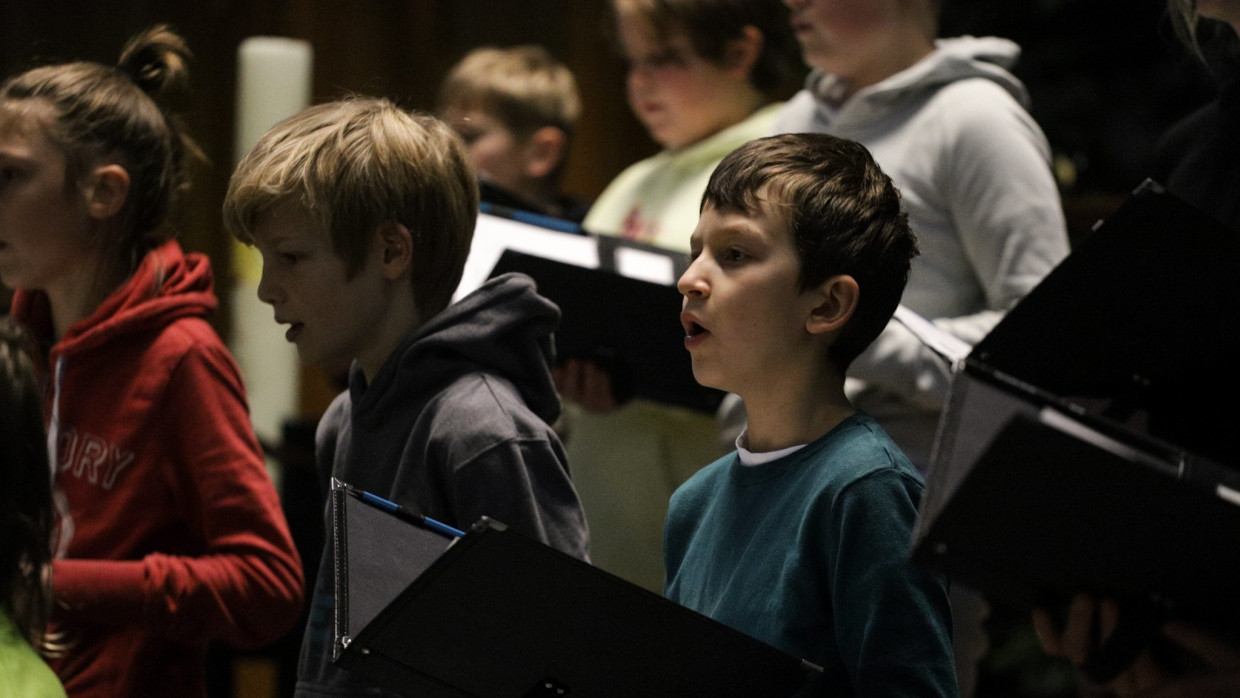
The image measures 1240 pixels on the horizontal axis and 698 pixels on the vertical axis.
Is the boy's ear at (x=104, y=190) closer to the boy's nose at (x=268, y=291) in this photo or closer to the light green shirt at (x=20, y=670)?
the boy's nose at (x=268, y=291)

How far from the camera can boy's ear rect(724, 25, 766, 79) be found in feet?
8.45

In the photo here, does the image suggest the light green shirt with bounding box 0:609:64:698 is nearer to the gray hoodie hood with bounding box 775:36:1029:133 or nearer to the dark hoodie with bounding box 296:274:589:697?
the dark hoodie with bounding box 296:274:589:697

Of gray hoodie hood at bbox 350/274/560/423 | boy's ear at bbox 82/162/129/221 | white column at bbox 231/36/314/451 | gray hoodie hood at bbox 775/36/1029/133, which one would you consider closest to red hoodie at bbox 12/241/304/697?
boy's ear at bbox 82/162/129/221

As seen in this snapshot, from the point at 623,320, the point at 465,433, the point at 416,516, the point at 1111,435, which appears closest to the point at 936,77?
the point at 623,320

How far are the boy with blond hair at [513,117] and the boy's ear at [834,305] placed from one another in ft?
5.62

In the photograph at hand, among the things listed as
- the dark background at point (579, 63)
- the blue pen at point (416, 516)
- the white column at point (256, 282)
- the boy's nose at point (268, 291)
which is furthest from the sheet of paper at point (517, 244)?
the white column at point (256, 282)

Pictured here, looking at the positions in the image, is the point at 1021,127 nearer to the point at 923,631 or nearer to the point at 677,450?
the point at 677,450

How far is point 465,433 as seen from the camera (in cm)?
156

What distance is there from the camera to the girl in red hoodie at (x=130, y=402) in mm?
1812

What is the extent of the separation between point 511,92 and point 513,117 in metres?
0.05

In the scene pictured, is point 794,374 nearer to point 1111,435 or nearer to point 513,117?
point 1111,435

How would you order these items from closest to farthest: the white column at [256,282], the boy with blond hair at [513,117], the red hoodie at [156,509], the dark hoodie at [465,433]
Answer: the dark hoodie at [465,433] → the red hoodie at [156,509] → the boy with blond hair at [513,117] → the white column at [256,282]

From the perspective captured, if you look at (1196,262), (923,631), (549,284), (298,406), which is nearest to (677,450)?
(549,284)

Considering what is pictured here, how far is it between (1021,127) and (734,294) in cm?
88
